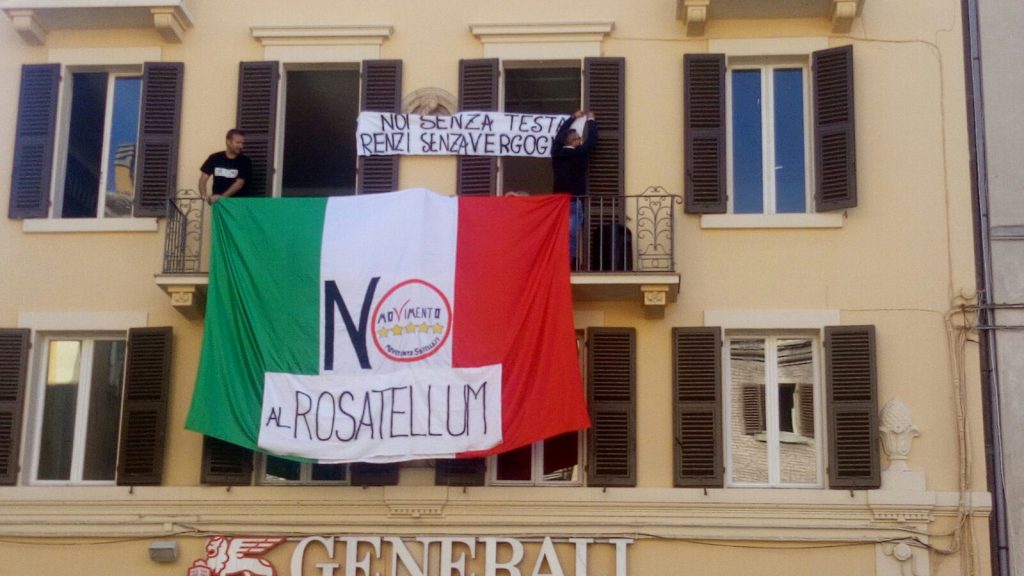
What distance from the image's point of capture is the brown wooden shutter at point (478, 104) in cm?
1506

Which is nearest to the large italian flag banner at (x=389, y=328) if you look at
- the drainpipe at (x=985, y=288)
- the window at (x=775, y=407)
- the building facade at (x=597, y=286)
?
the building facade at (x=597, y=286)

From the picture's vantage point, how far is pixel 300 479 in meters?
14.6

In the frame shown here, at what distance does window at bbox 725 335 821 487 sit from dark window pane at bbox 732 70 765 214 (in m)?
1.53

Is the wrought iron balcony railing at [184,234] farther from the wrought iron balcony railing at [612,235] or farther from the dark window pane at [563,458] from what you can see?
the dark window pane at [563,458]

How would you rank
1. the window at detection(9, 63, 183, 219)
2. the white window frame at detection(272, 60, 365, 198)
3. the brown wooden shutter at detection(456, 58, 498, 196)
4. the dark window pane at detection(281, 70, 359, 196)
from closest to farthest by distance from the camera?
the brown wooden shutter at detection(456, 58, 498, 196) < the window at detection(9, 63, 183, 219) < the white window frame at detection(272, 60, 365, 198) < the dark window pane at detection(281, 70, 359, 196)

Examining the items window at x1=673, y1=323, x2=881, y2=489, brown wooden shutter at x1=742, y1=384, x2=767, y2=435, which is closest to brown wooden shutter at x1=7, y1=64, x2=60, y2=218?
window at x1=673, y1=323, x2=881, y2=489

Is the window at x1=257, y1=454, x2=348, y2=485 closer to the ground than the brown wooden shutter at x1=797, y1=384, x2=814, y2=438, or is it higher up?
closer to the ground

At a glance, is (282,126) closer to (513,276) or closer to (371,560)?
(513,276)

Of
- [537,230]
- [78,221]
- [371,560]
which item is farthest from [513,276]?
[78,221]

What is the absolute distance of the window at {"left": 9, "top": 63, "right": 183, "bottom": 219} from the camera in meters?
15.3

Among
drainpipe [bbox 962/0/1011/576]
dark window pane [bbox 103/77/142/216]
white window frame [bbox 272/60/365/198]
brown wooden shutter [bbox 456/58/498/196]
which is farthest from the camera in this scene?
dark window pane [bbox 103/77/142/216]

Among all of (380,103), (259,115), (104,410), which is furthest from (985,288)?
(104,410)

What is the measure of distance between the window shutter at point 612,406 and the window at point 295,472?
8.72 feet

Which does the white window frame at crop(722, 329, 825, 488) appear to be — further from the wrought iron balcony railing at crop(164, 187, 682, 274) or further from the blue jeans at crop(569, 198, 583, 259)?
the blue jeans at crop(569, 198, 583, 259)
